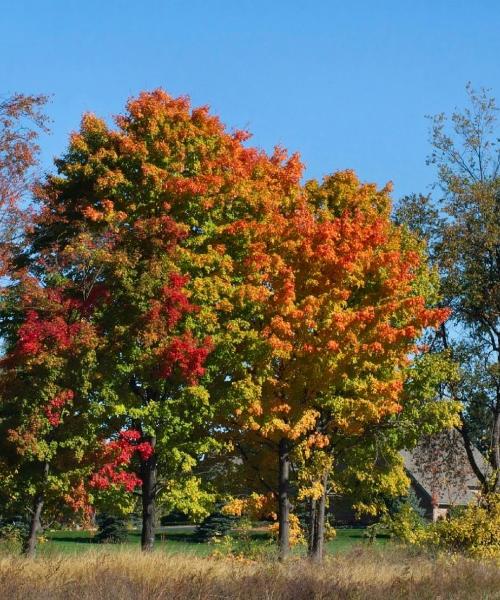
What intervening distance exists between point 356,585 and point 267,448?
16.7 m

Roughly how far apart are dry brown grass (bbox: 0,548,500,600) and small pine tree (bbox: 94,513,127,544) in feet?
135

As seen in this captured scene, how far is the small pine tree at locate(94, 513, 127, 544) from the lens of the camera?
54750mm

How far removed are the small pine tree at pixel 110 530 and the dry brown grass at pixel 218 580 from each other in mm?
41055

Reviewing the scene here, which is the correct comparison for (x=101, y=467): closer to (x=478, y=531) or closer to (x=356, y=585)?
(x=478, y=531)

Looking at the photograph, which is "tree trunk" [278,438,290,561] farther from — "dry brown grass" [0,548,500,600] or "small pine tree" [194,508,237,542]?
"small pine tree" [194,508,237,542]

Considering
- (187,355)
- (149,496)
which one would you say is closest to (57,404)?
(187,355)

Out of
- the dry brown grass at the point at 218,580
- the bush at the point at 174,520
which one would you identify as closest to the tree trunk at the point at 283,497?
the dry brown grass at the point at 218,580

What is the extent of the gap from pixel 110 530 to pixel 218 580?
45277mm

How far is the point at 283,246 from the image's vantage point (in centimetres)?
2630

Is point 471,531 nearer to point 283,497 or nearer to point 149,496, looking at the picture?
point 283,497

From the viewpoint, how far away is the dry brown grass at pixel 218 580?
1092cm

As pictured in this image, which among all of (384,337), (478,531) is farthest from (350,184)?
(478,531)

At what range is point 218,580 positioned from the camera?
1244 centimetres

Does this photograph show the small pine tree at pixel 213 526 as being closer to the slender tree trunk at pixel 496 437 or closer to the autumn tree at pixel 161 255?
the slender tree trunk at pixel 496 437
